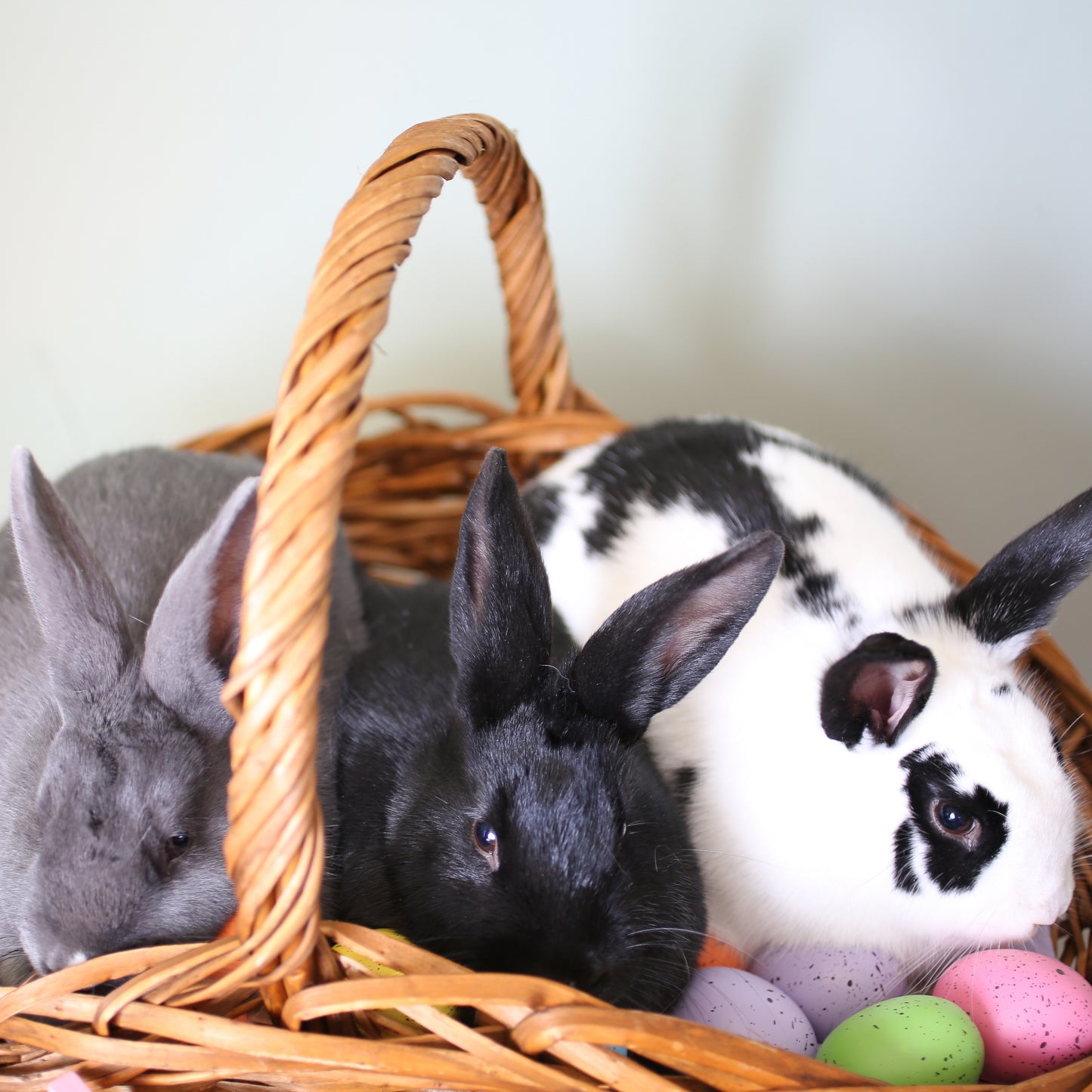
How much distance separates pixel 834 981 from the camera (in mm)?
1203

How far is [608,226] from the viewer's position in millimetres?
2109

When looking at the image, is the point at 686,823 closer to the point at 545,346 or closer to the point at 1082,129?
the point at 545,346

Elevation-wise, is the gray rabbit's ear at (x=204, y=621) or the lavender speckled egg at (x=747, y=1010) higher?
the gray rabbit's ear at (x=204, y=621)

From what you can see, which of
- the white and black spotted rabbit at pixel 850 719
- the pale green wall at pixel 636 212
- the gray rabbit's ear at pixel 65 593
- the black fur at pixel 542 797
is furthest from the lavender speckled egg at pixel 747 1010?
the pale green wall at pixel 636 212

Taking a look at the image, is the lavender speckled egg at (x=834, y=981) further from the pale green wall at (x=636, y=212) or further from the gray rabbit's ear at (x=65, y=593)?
the pale green wall at (x=636, y=212)

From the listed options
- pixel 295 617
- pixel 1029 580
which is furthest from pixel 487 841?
pixel 1029 580

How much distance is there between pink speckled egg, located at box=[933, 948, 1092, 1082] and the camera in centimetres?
103

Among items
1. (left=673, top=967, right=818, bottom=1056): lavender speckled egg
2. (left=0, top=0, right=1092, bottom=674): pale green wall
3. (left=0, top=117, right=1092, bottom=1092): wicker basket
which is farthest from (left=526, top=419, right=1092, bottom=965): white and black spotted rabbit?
(left=0, top=0, right=1092, bottom=674): pale green wall

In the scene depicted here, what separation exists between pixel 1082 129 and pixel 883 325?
1.55ft

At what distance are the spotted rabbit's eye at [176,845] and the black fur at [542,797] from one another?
0.21 metres

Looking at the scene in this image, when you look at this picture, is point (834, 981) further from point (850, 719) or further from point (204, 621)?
point (204, 621)

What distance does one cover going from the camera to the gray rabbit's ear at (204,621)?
98cm

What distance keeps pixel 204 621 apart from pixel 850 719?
68 centimetres

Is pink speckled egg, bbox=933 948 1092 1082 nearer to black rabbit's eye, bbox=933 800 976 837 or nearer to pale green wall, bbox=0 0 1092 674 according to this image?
black rabbit's eye, bbox=933 800 976 837
